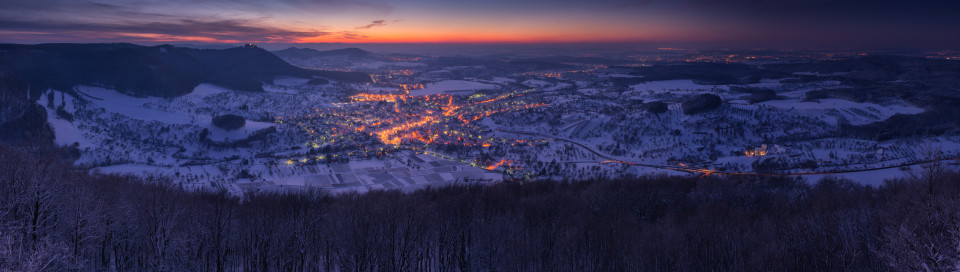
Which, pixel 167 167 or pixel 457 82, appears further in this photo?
pixel 457 82

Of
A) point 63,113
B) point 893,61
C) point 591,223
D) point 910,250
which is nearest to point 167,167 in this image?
point 63,113

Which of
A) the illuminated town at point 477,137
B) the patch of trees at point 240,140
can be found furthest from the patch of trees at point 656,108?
the patch of trees at point 240,140

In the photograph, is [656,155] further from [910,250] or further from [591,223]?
[910,250]

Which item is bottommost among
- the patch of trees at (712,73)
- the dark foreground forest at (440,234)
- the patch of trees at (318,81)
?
the dark foreground forest at (440,234)

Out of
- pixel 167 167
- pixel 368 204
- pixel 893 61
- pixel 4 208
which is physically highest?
pixel 893 61

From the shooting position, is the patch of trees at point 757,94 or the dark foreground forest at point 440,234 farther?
the patch of trees at point 757,94

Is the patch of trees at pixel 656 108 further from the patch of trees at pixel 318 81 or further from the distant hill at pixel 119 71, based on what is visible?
the patch of trees at pixel 318 81

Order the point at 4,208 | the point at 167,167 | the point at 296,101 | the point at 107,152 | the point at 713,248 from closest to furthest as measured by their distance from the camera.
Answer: the point at 4,208, the point at 713,248, the point at 167,167, the point at 107,152, the point at 296,101
